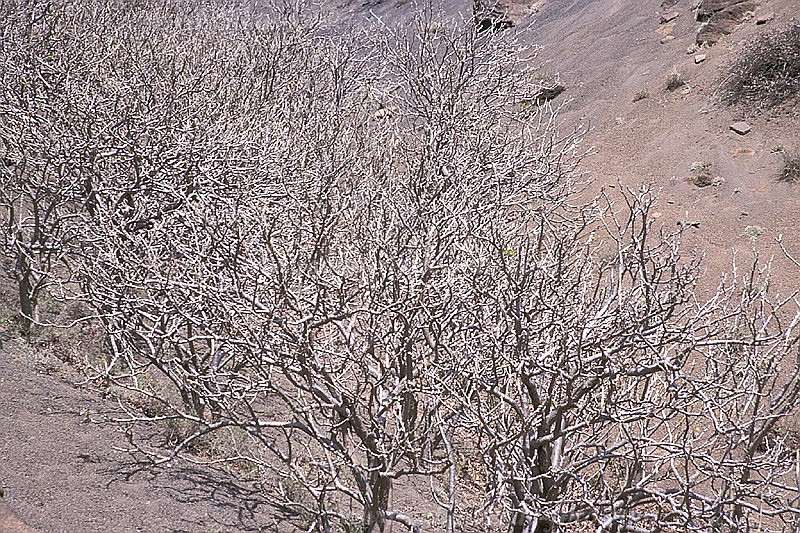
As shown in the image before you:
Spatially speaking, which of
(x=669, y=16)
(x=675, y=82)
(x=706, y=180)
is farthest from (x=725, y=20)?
(x=706, y=180)

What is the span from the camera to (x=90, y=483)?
5.32 m

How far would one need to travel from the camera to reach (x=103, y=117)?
930 cm

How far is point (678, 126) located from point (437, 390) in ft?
50.4

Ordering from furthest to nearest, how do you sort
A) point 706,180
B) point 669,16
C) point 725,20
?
point 669,16 < point 725,20 < point 706,180

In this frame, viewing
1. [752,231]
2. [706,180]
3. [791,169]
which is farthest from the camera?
[706,180]

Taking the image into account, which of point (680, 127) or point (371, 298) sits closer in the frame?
point (371, 298)

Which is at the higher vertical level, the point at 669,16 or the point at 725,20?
the point at 669,16

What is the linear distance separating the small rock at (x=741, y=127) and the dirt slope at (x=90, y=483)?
1492cm

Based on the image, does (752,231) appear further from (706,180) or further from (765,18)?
(765,18)

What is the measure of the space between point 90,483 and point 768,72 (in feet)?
58.7

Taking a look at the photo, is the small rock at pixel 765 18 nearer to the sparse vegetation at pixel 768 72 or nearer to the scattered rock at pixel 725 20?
the scattered rock at pixel 725 20

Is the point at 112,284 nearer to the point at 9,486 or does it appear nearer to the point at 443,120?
the point at 9,486

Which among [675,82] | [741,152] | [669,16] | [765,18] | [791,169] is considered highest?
[669,16]

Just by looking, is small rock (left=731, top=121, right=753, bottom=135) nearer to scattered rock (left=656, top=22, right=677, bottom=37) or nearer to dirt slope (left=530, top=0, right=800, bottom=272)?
dirt slope (left=530, top=0, right=800, bottom=272)
